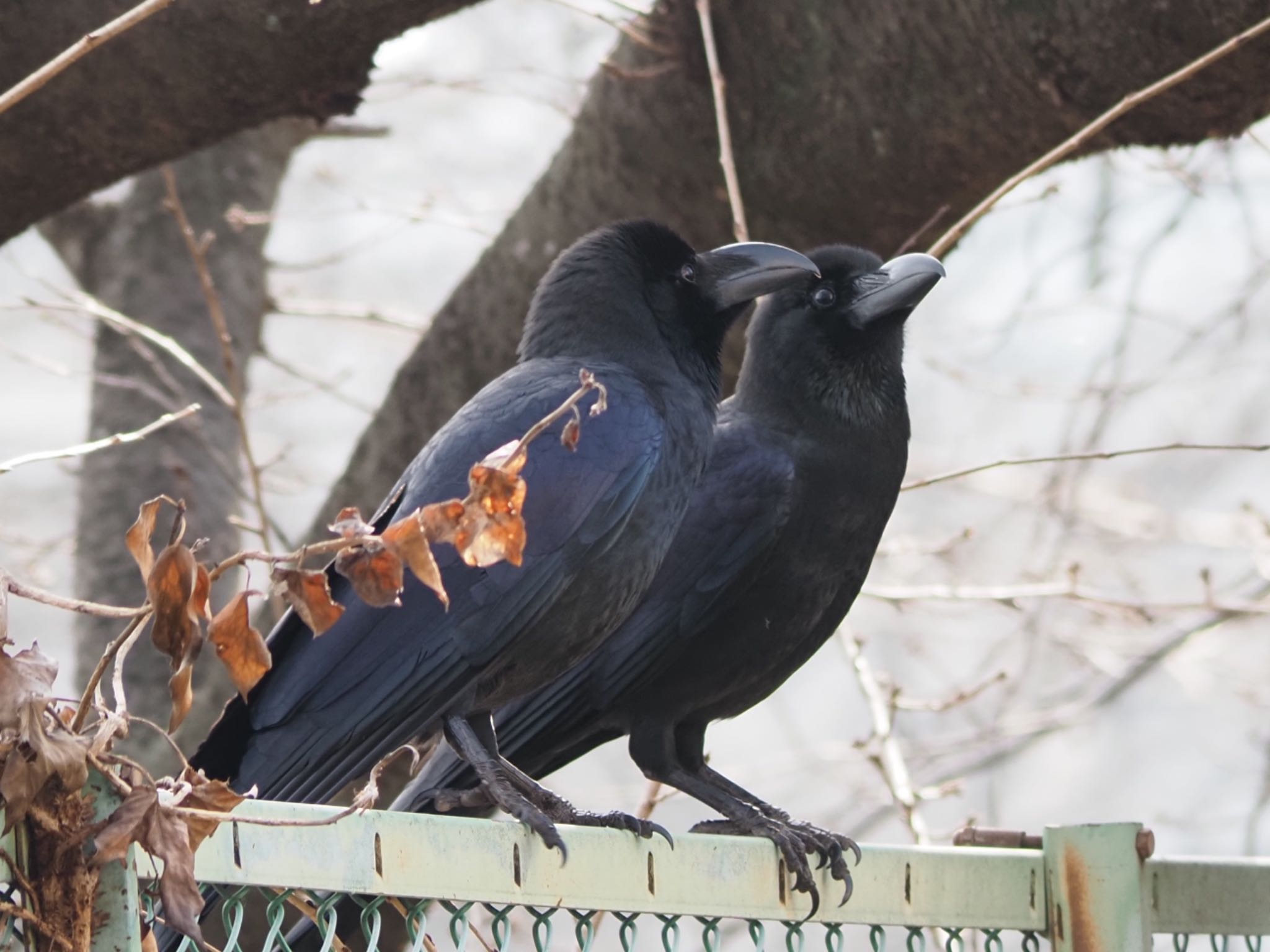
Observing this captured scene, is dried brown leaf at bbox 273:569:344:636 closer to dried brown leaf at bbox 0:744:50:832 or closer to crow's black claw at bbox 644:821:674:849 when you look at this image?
dried brown leaf at bbox 0:744:50:832

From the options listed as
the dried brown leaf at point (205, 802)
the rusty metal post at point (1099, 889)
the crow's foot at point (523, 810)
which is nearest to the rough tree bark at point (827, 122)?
the rusty metal post at point (1099, 889)

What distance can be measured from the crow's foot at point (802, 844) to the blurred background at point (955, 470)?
1.28ft

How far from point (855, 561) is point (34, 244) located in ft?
37.0

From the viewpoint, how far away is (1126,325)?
5160mm

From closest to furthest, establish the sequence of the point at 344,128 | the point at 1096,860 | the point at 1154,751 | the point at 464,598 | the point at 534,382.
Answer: the point at 1096,860 → the point at 464,598 → the point at 534,382 → the point at 344,128 → the point at 1154,751

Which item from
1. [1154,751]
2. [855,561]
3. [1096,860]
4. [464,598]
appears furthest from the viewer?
[1154,751]

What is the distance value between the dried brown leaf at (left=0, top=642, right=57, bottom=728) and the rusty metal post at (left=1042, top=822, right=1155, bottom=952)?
1.54m

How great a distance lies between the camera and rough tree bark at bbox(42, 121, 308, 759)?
4586mm

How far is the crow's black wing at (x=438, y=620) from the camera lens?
2.49 meters

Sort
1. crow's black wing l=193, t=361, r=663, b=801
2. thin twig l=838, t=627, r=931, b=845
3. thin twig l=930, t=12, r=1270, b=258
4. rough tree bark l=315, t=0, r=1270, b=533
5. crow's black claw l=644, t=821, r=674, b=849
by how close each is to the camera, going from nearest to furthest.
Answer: crow's black claw l=644, t=821, r=674, b=849
crow's black wing l=193, t=361, r=663, b=801
thin twig l=930, t=12, r=1270, b=258
rough tree bark l=315, t=0, r=1270, b=533
thin twig l=838, t=627, r=931, b=845

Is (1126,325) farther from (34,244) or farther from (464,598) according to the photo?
(34,244)

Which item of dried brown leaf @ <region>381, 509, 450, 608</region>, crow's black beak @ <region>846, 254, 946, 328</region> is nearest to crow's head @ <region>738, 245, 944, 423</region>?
crow's black beak @ <region>846, 254, 946, 328</region>

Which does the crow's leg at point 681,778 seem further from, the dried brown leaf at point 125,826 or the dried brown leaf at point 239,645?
the dried brown leaf at point 125,826

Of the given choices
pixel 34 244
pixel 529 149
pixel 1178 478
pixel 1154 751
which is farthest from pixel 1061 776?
pixel 34 244
